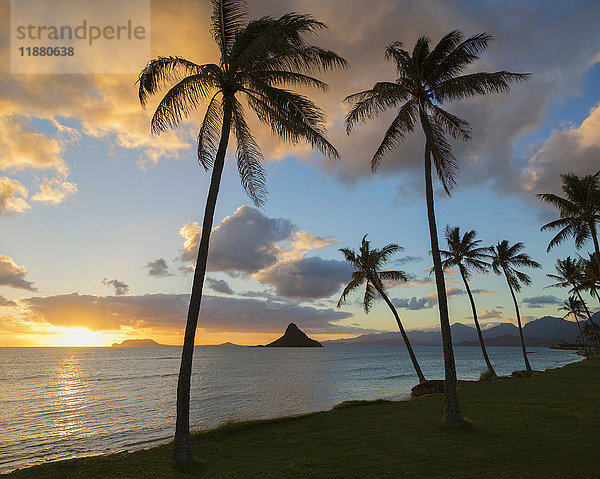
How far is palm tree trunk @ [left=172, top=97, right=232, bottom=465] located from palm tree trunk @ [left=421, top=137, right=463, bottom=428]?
7.80m

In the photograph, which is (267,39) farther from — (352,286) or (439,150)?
(352,286)

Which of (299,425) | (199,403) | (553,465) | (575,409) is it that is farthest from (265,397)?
(553,465)

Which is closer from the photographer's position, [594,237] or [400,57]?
[400,57]

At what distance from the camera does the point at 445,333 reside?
12.4 metres

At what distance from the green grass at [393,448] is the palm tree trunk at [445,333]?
0.57 m

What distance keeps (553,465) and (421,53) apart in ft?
45.5

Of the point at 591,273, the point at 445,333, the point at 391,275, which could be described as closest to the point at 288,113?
the point at 445,333

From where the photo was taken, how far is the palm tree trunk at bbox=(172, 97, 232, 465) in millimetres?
9508

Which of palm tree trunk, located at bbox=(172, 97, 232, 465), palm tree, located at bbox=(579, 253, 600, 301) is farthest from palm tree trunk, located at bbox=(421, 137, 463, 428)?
palm tree, located at bbox=(579, 253, 600, 301)

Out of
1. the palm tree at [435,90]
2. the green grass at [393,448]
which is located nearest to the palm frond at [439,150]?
the palm tree at [435,90]

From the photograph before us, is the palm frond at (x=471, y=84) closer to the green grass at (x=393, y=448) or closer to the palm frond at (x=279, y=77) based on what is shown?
the palm frond at (x=279, y=77)

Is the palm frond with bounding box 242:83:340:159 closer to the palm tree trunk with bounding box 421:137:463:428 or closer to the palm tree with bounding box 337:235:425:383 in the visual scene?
the palm tree trunk with bounding box 421:137:463:428

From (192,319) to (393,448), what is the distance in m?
7.02

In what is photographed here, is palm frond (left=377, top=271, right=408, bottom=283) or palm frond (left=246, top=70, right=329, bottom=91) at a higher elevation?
palm frond (left=246, top=70, right=329, bottom=91)
